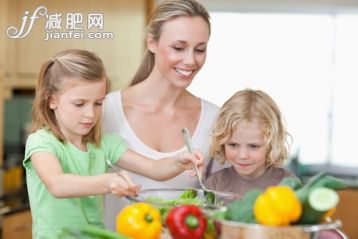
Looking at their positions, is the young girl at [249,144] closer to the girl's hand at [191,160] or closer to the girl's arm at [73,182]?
the girl's hand at [191,160]

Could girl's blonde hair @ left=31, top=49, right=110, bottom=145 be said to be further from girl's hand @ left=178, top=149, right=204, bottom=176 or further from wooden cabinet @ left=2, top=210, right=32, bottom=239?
wooden cabinet @ left=2, top=210, right=32, bottom=239

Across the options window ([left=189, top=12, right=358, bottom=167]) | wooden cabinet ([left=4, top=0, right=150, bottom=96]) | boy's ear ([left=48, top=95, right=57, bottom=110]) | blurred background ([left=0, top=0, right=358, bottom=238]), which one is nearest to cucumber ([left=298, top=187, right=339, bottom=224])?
boy's ear ([left=48, top=95, right=57, bottom=110])

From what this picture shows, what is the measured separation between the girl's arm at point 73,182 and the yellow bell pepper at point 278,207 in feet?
0.50

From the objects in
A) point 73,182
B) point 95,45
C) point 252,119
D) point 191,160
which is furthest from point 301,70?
point 73,182

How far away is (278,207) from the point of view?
2.49 feet

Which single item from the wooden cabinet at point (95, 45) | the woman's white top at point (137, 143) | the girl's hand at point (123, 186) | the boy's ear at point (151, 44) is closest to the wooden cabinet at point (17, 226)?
the wooden cabinet at point (95, 45)

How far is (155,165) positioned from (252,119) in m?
0.17

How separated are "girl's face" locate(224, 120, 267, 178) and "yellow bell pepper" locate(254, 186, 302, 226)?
35cm

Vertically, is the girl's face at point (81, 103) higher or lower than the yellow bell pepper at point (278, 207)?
higher

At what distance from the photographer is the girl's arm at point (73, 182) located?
840 mm

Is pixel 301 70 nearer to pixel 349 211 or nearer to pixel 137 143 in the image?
pixel 349 211

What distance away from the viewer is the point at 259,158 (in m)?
1.15

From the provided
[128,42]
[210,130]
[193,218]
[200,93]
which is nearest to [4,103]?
[128,42]

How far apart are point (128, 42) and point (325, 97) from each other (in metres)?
1.35
